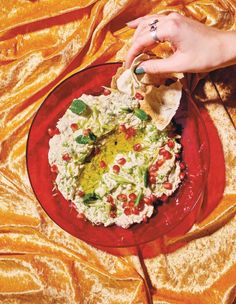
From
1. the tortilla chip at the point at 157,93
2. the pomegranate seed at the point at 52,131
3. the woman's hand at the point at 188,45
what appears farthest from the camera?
the pomegranate seed at the point at 52,131

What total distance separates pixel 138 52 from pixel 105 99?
22cm

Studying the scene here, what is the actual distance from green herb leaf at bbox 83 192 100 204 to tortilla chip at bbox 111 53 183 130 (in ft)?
1.07

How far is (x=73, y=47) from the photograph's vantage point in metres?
2.03

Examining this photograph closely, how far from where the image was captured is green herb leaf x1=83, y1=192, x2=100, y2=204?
180 cm

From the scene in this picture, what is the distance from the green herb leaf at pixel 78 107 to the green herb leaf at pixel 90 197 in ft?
0.95

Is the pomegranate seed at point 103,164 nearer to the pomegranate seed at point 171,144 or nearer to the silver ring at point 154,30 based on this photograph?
the pomegranate seed at point 171,144

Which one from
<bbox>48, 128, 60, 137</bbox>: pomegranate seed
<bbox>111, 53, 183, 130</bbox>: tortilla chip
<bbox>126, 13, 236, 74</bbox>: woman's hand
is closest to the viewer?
<bbox>126, 13, 236, 74</bbox>: woman's hand

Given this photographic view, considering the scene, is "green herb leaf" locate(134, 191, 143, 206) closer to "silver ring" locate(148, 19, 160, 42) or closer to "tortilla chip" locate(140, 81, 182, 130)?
"tortilla chip" locate(140, 81, 182, 130)

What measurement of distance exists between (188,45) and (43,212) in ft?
2.72

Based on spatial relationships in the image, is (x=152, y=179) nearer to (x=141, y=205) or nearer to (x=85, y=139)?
(x=141, y=205)

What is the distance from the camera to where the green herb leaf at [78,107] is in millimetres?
1799

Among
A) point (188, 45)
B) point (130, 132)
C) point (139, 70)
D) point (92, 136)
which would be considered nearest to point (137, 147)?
point (130, 132)

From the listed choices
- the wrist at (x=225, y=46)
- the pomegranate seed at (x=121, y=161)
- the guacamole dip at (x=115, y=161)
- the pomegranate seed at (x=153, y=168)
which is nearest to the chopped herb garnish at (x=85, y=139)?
the guacamole dip at (x=115, y=161)

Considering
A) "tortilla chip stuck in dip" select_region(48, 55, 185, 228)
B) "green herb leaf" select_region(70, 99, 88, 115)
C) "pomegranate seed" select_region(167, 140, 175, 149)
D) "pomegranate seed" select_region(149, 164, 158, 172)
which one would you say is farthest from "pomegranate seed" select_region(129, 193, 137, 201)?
"green herb leaf" select_region(70, 99, 88, 115)
